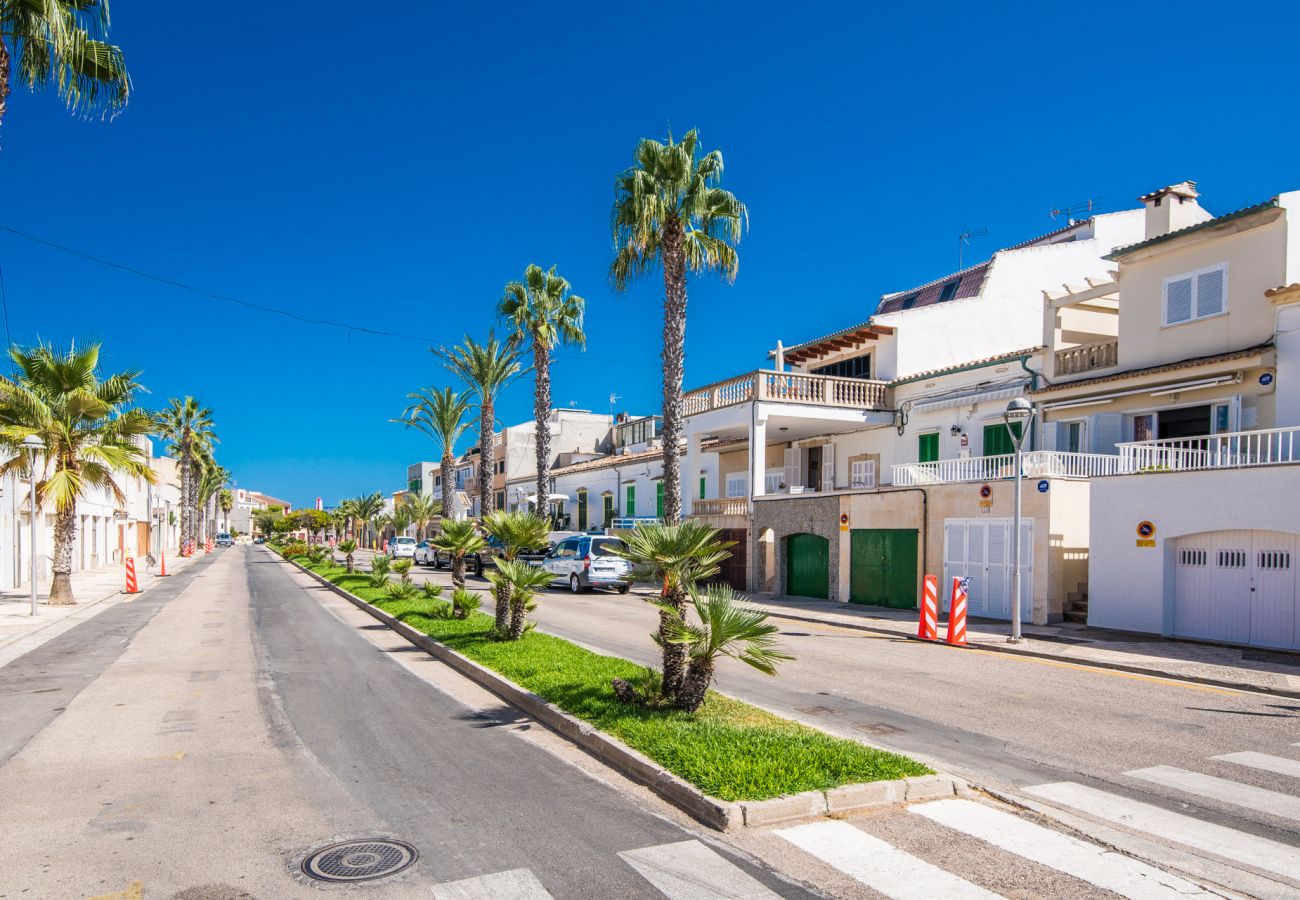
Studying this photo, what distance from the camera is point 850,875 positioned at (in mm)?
5086

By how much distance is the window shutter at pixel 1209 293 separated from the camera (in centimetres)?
1959

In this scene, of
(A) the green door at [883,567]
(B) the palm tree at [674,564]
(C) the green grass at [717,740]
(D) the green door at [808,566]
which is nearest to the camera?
(C) the green grass at [717,740]

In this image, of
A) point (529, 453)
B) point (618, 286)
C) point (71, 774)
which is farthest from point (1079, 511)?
point (529, 453)

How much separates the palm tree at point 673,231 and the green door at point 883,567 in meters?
5.58

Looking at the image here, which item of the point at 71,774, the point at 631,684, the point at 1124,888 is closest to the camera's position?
the point at 1124,888

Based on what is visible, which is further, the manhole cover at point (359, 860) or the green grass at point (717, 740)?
the green grass at point (717, 740)

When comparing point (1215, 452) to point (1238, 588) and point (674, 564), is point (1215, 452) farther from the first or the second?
point (674, 564)

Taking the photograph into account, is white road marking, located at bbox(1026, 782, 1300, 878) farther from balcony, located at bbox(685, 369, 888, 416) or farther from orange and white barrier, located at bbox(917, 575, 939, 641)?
balcony, located at bbox(685, 369, 888, 416)

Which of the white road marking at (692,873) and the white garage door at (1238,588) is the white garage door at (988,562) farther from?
the white road marking at (692,873)

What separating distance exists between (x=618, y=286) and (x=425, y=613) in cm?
1116

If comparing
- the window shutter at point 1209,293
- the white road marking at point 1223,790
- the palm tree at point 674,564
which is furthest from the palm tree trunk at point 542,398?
the white road marking at point 1223,790

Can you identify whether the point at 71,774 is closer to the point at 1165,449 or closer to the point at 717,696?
the point at 717,696

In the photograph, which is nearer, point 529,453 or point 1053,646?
point 1053,646

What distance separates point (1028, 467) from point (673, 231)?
1102cm
